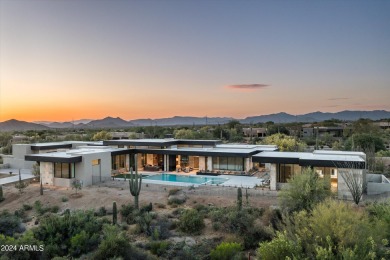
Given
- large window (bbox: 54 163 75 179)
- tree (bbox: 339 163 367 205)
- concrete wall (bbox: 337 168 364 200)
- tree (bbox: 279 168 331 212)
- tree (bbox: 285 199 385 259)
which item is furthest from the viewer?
large window (bbox: 54 163 75 179)

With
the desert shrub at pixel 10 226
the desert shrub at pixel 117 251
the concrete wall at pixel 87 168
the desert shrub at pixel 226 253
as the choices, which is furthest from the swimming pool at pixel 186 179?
the desert shrub at pixel 117 251

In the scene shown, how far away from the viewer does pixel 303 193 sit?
15.9 meters

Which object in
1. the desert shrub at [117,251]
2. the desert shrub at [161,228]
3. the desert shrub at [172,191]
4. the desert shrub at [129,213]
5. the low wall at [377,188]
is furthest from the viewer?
the desert shrub at [172,191]

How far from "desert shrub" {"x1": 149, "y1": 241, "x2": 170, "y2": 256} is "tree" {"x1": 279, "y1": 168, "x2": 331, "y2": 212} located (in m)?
6.85

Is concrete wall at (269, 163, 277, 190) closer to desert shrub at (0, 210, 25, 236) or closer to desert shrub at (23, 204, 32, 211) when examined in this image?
desert shrub at (0, 210, 25, 236)

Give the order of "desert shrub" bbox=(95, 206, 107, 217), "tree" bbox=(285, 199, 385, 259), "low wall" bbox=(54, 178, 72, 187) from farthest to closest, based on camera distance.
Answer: "low wall" bbox=(54, 178, 72, 187) < "desert shrub" bbox=(95, 206, 107, 217) < "tree" bbox=(285, 199, 385, 259)

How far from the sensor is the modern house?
2172cm

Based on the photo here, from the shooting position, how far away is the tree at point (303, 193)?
15750mm

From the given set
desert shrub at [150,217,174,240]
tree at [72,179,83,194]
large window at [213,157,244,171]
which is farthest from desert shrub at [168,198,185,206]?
large window at [213,157,244,171]

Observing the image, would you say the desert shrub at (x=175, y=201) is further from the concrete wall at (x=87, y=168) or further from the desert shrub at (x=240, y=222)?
the concrete wall at (x=87, y=168)

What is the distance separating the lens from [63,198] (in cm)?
2194

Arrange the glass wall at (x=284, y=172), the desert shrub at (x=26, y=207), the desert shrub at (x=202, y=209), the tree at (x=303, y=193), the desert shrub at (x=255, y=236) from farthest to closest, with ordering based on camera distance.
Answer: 1. the glass wall at (x=284, y=172)
2. the desert shrub at (x=26, y=207)
3. the desert shrub at (x=202, y=209)
4. the tree at (x=303, y=193)
5. the desert shrub at (x=255, y=236)

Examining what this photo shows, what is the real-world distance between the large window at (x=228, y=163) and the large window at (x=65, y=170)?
13.9 meters

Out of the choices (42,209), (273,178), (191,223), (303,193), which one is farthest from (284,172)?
(42,209)
